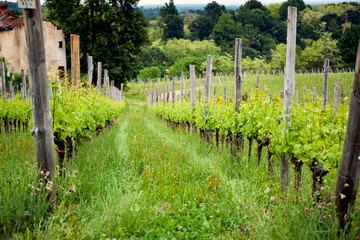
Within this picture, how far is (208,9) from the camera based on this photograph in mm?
91562

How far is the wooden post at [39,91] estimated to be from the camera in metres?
3.38

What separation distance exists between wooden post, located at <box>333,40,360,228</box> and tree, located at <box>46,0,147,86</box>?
25059 mm

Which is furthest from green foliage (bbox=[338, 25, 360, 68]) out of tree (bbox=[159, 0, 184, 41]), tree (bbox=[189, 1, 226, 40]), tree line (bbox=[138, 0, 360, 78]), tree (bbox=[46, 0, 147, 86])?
tree (bbox=[159, 0, 184, 41])

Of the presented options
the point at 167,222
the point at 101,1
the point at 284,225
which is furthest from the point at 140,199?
the point at 101,1

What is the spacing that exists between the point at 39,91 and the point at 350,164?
11.2ft

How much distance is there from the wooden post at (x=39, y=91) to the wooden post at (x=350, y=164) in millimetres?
3085

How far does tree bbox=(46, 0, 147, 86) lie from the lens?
2617 cm

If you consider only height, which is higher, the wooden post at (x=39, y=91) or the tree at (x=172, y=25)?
the tree at (x=172, y=25)

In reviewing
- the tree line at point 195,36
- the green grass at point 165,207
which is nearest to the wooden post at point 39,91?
the green grass at point 165,207

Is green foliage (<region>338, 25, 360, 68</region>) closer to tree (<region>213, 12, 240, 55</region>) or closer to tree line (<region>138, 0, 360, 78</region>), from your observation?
tree line (<region>138, 0, 360, 78</region>)

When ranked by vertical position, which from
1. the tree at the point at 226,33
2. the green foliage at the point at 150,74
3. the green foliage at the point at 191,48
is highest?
the tree at the point at 226,33

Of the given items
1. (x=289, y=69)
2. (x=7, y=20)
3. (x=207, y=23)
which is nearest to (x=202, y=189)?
(x=289, y=69)

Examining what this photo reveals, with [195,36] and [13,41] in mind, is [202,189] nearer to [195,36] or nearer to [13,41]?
[13,41]

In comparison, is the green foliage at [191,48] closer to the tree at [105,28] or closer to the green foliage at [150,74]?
the green foliage at [150,74]
